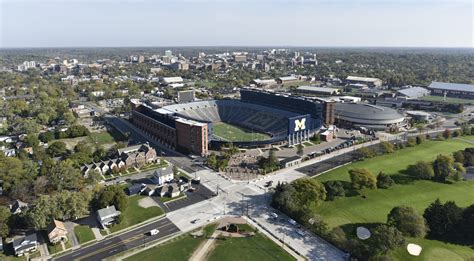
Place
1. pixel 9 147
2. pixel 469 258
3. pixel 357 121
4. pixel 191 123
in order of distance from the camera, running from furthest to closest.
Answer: pixel 357 121
pixel 9 147
pixel 191 123
pixel 469 258

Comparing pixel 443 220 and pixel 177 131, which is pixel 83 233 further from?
pixel 443 220

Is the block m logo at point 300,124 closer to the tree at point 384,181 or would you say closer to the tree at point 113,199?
the tree at point 384,181

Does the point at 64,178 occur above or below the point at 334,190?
above

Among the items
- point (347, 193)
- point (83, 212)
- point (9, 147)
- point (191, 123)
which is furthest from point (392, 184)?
point (9, 147)

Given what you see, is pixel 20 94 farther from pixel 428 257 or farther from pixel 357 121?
pixel 428 257

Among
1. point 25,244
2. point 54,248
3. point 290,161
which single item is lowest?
point 54,248

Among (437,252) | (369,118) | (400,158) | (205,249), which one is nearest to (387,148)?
(400,158)
